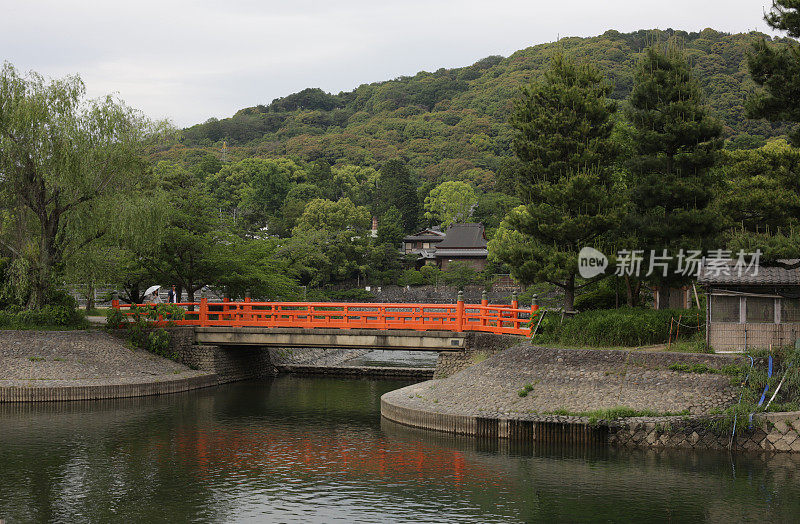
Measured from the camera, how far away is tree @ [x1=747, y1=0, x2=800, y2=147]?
2573 cm

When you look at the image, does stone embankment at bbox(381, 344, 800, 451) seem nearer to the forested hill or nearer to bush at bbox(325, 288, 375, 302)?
bush at bbox(325, 288, 375, 302)

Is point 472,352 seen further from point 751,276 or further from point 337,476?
point 337,476

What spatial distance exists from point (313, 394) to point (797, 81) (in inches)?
918

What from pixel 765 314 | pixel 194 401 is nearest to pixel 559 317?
pixel 765 314

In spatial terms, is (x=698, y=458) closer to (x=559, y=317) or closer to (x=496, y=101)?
(x=559, y=317)

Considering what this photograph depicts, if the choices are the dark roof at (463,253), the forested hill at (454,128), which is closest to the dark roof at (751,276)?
the dark roof at (463,253)

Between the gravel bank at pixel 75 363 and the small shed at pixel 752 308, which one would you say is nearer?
the small shed at pixel 752 308

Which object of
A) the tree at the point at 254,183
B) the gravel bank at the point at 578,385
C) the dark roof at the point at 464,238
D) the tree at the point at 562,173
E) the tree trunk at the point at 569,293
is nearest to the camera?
the gravel bank at the point at 578,385

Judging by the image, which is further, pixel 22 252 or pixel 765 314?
pixel 22 252

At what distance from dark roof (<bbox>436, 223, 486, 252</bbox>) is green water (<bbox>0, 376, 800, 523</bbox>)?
64.2m

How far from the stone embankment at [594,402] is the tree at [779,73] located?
850 centimetres

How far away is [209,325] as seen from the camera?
38.1 m

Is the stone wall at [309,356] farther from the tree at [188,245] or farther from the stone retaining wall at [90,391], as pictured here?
the stone retaining wall at [90,391]

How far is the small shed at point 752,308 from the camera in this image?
25359 mm
